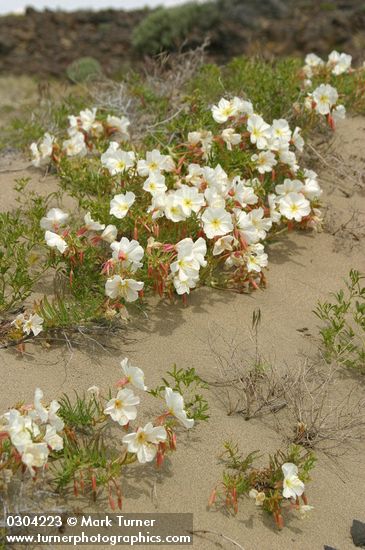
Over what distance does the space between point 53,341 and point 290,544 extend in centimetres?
154

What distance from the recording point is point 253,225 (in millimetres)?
4379

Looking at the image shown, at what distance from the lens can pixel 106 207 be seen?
171 inches

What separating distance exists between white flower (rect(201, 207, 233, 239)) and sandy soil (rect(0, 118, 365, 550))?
0.40m

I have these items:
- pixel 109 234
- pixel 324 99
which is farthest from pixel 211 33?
pixel 109 234

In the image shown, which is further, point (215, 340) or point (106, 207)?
point (106, 207)

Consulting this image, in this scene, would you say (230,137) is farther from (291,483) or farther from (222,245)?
(291,483)

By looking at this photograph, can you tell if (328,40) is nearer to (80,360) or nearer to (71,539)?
(80,360)

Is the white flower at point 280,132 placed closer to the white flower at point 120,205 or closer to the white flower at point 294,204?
the white flower at point 294,204

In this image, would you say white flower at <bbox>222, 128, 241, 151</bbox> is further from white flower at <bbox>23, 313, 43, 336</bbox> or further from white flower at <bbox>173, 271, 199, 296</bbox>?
white flower at <bbox>23, 313, 43, 336</bbox>

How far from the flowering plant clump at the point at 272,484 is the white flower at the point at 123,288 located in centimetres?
94

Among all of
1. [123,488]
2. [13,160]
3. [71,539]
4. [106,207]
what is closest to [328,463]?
[123,488]

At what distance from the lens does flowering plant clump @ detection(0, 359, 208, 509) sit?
2.86 m

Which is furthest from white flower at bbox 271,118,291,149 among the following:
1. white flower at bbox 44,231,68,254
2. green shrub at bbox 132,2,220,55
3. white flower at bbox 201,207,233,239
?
green shrub at bbox 132,2,220,55

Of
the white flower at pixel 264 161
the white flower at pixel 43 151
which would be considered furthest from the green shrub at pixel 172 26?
the white flower at pixel 264 161
